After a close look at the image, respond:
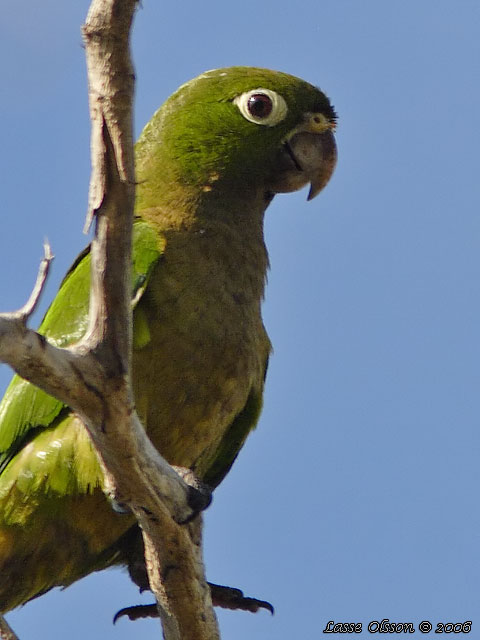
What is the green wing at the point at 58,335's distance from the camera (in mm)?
4512

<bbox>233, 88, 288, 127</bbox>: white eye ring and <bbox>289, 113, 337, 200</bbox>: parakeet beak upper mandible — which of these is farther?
<bbox>289, 113, 337, 200</bbox>: parakeet beak upper mandible

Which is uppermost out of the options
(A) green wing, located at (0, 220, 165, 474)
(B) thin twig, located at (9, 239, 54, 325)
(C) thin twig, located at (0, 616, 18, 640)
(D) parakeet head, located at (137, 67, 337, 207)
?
(D) parakeet head, located at (137, 67, 337, 207)

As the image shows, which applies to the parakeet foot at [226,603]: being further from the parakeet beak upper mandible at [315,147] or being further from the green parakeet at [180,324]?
the parakeet beak upper mandible at [315,147]

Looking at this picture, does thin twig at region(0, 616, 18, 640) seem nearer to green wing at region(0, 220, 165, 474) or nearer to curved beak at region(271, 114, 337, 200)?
green wing at region(0, 220, 165, 474)

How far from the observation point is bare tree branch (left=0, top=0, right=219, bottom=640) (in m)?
2.89

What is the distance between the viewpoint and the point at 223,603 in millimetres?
5098

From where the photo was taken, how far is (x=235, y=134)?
5363 mm

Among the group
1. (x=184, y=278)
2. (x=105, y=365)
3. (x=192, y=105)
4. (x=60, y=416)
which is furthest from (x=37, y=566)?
(x=192, y=105)

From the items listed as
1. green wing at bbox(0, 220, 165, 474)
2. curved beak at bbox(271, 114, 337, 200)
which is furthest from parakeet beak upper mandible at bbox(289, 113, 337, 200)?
green wing at bbox(0, 220, 165, 474)

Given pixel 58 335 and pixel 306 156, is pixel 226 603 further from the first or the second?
pixel 306 156

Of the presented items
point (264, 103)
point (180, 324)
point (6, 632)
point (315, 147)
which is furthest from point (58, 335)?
point (315, 147)

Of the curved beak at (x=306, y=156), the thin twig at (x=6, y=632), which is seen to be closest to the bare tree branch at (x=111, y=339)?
the thin twig at (x=6, y=632)

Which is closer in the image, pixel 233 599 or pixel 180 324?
pixel 180 324

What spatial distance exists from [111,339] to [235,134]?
249 cm
